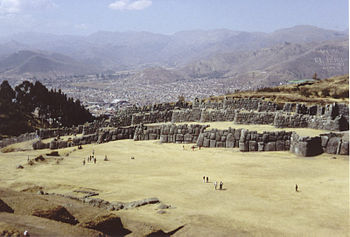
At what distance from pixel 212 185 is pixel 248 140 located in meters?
8.32

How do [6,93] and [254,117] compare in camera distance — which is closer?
[254,117]

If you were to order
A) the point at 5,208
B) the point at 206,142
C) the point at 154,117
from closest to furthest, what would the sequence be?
the point at 5,208
the point at 206,142
the point at 154,117

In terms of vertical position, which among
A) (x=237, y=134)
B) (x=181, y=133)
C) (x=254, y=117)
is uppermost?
(x=254, y=117)

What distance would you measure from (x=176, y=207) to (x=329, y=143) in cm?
1267

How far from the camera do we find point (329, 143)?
23781mm

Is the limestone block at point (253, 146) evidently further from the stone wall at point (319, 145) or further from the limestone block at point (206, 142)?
the limestone block at point (206, 142)

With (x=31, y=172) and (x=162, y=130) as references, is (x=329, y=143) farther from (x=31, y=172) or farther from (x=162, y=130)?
(x=31, y=172)

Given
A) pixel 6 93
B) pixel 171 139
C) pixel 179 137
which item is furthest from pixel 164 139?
pixel 6 93

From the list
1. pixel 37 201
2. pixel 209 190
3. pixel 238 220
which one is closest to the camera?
pixel 37 201

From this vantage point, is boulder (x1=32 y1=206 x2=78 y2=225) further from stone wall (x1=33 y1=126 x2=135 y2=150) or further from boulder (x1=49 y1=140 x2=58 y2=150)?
boulder (x1=49 y1=140 x2=58 y2=150)

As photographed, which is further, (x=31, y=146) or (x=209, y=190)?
(x=31, y=146)

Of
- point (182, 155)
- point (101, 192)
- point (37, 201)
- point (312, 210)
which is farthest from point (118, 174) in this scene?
point (312, 210)

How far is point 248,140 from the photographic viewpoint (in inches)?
1067

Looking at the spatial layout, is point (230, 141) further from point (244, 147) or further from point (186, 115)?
point (186, 115)
